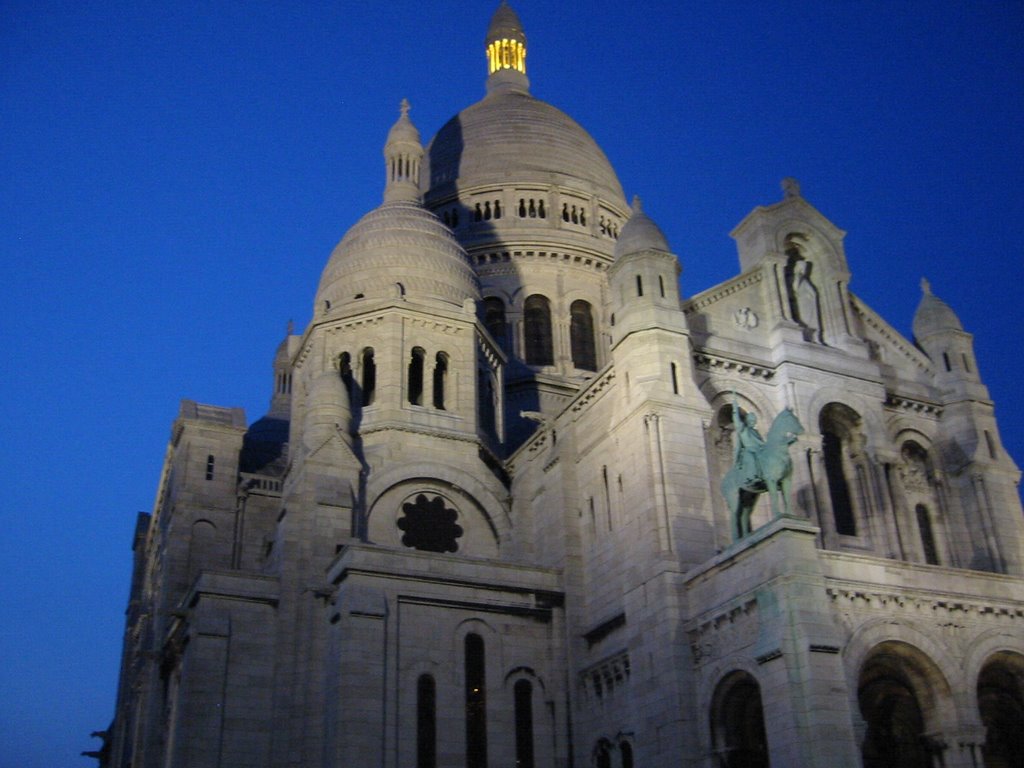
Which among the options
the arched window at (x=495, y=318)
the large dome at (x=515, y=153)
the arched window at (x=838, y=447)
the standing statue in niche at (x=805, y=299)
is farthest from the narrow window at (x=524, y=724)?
the large dome at (x=515, y=153)

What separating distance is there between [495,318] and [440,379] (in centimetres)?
1297

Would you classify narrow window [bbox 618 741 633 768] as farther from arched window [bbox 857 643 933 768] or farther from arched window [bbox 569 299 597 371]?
arched window [bbox 569 299 597 371]

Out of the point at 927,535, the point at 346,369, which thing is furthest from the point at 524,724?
the point at 927,535

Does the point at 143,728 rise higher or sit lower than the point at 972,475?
lower

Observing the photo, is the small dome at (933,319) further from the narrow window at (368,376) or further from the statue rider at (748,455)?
the narrow window at (368,376)

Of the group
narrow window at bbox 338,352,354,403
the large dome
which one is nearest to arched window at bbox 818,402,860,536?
narrow window at bbox 338,352,354,403

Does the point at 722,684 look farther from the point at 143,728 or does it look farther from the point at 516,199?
the point at 516,199

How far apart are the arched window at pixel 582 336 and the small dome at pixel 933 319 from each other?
16707 mm

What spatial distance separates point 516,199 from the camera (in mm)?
58938

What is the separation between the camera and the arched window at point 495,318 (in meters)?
55.0

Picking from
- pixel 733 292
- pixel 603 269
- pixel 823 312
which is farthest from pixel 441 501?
pixel 603 269

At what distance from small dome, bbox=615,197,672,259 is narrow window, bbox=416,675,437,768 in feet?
48.0

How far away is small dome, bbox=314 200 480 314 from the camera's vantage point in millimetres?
44125

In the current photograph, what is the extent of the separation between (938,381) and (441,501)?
17918 mm
